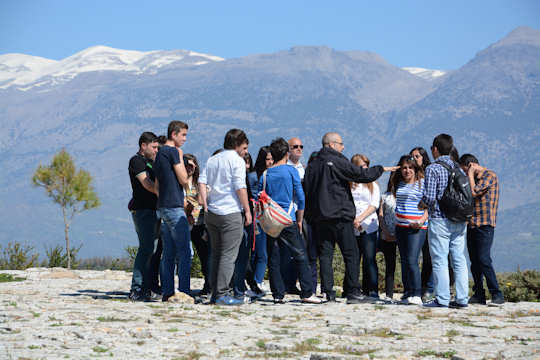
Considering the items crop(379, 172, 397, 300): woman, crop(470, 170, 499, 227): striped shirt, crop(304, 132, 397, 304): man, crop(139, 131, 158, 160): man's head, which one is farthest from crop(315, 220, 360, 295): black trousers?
crop(139, 131, 158, 160): man's head

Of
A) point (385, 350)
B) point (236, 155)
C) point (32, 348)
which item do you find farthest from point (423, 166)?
point (32, 348)

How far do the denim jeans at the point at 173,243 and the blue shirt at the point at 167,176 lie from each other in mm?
99

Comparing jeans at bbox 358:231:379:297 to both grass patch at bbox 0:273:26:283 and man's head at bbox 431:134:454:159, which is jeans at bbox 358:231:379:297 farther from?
grass patch at bbox 0:273:26:283

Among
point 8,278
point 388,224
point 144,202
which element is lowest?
point 8,278

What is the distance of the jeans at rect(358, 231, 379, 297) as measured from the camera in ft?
30.3

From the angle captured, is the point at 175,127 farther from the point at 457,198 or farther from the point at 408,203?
the point at 457,198

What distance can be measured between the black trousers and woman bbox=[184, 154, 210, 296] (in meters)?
1.63

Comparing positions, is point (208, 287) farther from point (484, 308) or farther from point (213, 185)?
point (484, 308)

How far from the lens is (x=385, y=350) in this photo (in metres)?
5.65

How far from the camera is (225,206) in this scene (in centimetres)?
804

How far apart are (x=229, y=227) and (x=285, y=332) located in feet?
6.19

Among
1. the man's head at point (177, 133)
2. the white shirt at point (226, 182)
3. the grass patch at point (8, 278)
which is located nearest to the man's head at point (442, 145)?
the white shirt at point (226, 182)

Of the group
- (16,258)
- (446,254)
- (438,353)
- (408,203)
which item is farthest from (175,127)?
(16,258)

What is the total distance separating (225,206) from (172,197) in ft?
2.05
